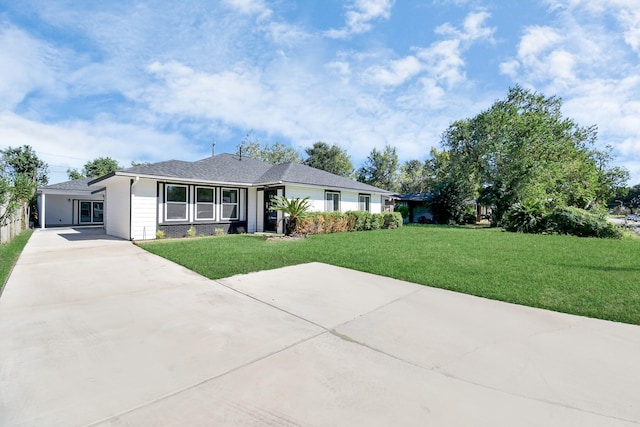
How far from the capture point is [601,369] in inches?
112

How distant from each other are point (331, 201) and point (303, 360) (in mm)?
14784

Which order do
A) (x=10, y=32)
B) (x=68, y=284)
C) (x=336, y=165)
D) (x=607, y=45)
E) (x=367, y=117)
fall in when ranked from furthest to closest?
(x=336, y=165) → (x=367, y=117) → (x=607, y=45) → (x=10, y=32) → (x=68, y=284)

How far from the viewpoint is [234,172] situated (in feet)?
53.2

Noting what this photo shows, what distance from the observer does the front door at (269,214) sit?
50.8 ft

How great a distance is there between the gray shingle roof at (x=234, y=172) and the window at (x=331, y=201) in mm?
594

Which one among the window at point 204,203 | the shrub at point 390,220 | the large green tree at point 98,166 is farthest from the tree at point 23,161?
the shrub at point 390,220

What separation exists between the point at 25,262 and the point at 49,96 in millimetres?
11808

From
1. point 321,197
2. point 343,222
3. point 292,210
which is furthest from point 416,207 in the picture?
point 292,210

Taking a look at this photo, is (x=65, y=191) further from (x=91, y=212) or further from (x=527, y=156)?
(x=527, y=156)

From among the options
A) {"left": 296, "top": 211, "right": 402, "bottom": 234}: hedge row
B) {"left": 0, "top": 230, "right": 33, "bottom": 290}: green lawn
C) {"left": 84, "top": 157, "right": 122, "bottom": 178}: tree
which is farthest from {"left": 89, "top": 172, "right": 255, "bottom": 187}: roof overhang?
{"left": 84, "top": 157, "right": 122, "bottom": 178}: tree

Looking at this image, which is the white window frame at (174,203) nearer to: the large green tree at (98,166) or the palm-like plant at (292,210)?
the palm-like plant at (292,210)

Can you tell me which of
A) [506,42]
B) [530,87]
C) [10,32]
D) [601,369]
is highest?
[530,87]

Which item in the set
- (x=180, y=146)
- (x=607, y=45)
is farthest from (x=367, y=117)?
(x=180, y=146)

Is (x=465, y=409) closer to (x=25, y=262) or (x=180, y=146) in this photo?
(x=25, y=262)
